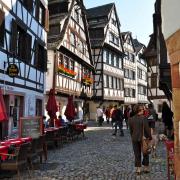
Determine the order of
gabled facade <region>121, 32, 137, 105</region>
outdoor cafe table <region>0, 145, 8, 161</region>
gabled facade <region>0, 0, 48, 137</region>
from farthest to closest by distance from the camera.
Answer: gabled facade <region>121, 32, 137, 105</region>, gabled facade <region>0, 0, 48, 137</region>, outdoor cafe table <region>0, 145, 8, 161</region>

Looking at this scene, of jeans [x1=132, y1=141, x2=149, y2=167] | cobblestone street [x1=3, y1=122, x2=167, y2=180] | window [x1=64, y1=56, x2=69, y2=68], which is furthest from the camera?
window [x1=64, y1=56, x2=69, y2=68]

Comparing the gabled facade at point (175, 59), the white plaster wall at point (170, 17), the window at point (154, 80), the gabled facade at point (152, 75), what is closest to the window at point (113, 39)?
the gabled facade at point (152, 75)

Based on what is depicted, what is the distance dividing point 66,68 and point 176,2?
2140cm

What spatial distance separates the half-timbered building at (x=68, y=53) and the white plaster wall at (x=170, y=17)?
18.1 metres

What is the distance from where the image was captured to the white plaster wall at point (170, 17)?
4.93 m

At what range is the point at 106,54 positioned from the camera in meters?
39.6

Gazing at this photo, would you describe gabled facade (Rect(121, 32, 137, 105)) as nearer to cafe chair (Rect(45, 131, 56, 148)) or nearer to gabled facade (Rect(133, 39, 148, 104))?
gabled facade (Rect(133, 39, 148, 104))

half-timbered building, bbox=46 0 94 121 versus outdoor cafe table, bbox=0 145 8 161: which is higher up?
half-timbered building, bbox=46 0 94 121

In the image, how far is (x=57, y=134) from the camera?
14.4 m

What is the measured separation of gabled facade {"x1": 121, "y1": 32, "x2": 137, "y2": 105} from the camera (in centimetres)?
4747

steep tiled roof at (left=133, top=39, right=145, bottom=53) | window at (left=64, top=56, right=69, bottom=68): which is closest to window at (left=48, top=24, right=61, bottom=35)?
window at (left=64, top=56, right=69, bottom=68)

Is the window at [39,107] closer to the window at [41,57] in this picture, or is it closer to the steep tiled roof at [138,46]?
the window at [41,57]

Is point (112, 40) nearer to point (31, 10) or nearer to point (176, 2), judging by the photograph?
point (31, 10)

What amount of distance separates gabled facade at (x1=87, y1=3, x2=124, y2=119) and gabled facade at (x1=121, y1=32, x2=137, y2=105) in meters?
3.82
